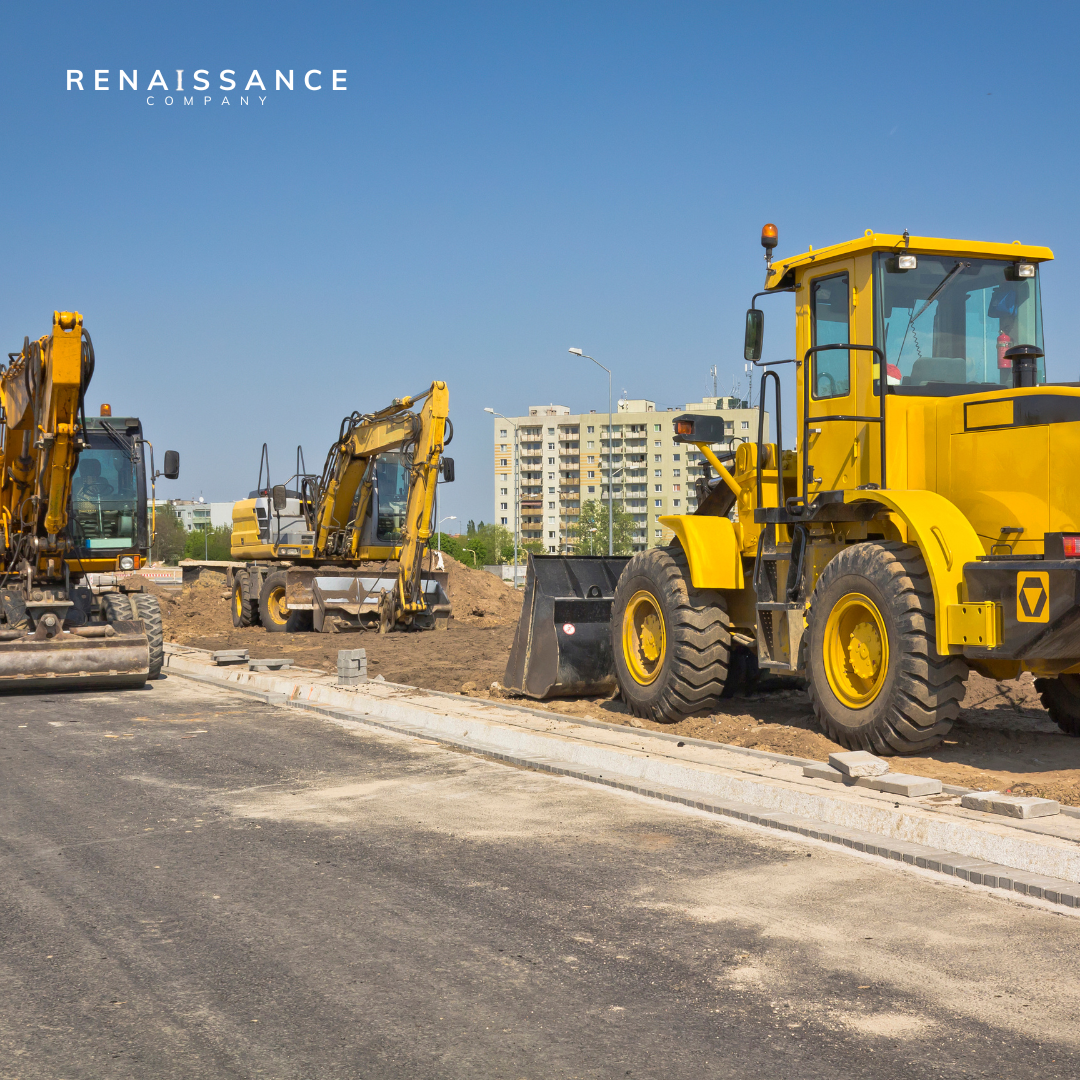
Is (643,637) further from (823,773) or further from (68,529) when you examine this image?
(68,529)

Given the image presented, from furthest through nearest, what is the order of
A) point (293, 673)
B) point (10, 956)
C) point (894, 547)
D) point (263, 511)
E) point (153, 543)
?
point (263, 511)
point (153, 543)
point (293, 673)
point (894, 547)
point (10, 956)

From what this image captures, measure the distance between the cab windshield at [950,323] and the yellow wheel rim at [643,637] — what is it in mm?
3048

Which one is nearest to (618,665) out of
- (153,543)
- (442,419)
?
(153,543)

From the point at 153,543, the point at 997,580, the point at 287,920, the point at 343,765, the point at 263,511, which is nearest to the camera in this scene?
the point at 287,920

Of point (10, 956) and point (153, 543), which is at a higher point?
point (153, 543)

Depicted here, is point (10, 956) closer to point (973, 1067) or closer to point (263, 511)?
point (973, 1067)

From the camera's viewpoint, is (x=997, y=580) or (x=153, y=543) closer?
(x=997, y=580)

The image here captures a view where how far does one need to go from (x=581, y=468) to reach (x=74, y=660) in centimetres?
12798

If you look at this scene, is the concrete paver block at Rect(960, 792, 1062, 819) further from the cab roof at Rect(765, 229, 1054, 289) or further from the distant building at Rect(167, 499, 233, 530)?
the distant building at Rect(167, 499, 233, 530)

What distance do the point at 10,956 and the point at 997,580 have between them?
5.78 m

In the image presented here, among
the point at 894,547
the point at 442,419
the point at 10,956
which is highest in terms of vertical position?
the point at 442,419

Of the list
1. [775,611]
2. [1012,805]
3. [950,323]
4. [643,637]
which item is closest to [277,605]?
[643,637]

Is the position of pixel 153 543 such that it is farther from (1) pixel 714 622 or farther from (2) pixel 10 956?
(2) pixel 10 956

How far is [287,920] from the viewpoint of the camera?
5332mm
